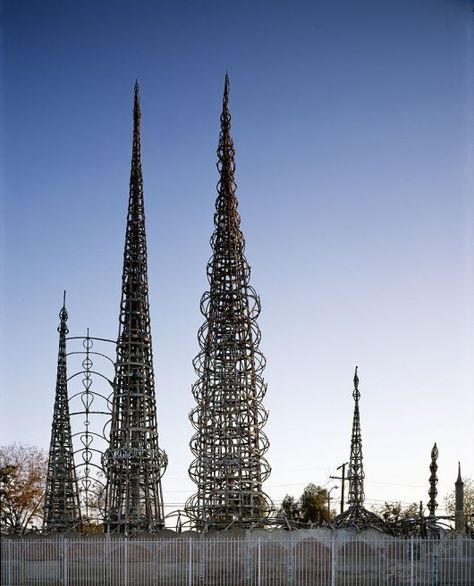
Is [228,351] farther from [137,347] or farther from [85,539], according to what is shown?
[85,539]

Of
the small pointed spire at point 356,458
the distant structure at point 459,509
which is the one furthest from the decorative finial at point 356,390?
the distant structure at point 459,509

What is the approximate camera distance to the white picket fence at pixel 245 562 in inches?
1134

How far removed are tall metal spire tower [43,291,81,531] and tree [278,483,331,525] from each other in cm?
1956

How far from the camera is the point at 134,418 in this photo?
43125mm

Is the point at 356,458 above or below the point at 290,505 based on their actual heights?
above

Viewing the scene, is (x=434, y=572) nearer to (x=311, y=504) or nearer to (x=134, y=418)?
(x=134, y=418)

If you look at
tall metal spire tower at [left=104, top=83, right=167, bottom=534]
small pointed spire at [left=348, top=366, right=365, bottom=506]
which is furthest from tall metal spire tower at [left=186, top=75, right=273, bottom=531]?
small pointed spire at [left=348, top=366, right=365, bottom=506]

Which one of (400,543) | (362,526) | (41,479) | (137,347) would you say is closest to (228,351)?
(137,347)

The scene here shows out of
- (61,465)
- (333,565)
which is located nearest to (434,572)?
(333,565)

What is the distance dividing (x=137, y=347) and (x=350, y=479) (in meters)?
17.3

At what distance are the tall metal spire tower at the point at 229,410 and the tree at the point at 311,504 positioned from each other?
72.7 feet

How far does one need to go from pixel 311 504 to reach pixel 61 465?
25867 millimetres

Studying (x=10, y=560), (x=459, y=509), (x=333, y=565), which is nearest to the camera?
(x=333, y=565)

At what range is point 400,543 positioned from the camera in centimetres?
2906
